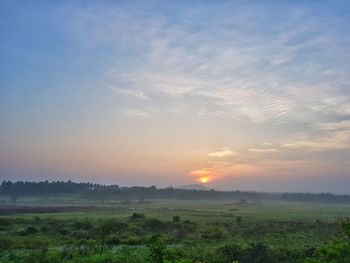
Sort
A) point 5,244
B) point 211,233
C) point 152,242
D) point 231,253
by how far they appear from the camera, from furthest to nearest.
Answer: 1. point 211,233
2. point 5,244
3. point 231,253
4. point 152,242

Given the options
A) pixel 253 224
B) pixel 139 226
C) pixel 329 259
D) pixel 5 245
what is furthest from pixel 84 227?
pixel 329 259

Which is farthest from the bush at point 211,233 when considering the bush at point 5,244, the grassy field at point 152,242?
the bush at point 5,244

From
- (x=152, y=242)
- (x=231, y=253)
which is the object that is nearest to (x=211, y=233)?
(x=231, y=253)

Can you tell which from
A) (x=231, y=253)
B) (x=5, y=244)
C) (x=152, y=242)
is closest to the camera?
(x=152, y=242)

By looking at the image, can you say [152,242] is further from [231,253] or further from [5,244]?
[5,244]

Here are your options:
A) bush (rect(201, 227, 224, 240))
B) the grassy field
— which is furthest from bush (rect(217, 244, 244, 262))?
bush (rect(201, 227, 224, 240))

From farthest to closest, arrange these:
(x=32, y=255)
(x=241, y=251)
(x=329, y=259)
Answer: (x=241, y=251)
(x=32, y=255)
(x=329, y=259)

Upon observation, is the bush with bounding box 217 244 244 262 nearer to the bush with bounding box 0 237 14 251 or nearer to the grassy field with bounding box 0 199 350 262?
the grassy field with bounding box 0 199 350 262

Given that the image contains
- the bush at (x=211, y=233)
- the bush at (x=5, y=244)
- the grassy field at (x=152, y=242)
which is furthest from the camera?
the bush at (x=211, y=233)

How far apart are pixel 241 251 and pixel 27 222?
48721 mm

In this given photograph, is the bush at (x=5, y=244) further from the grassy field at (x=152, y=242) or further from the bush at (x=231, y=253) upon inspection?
the bush at (x=231, y=253)

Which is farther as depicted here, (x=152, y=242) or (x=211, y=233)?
(x=211, y=233)

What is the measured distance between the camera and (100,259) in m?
26.0

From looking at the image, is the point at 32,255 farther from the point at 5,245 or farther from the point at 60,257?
the point at 5,245
